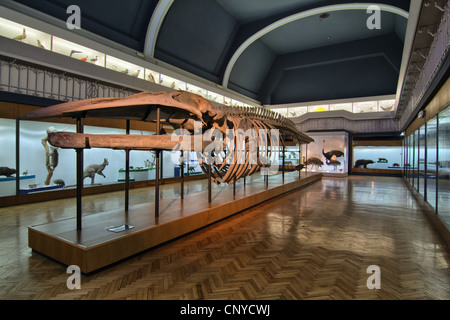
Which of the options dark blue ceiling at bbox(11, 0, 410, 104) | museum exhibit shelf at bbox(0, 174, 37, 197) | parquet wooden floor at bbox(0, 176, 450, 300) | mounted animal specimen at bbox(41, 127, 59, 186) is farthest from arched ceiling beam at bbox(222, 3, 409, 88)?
museum exhibit shelf at bbox(0, 174, 37, 197)

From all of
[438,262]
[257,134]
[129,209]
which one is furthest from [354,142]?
[129,209]

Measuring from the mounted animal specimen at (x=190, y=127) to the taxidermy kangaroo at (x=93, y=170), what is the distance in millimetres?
4260

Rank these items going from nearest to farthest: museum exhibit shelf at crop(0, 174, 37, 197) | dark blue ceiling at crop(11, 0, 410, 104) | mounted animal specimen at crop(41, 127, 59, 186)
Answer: museum exhibit shelf at crop(0, 174, 37, 197) < mounted animal specimen at crop(41, 127, 59, 186) < dark blue ceiling at crop(11, 0, 410, 104)

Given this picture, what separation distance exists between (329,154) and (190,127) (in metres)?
12.9

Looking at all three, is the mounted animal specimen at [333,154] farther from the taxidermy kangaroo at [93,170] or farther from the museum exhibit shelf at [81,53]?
the taxidermy kangaroo at [93,170]

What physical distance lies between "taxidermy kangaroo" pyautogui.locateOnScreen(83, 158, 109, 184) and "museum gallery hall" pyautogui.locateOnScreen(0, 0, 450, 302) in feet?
0.18

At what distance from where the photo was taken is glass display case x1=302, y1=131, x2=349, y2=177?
50.1 ft

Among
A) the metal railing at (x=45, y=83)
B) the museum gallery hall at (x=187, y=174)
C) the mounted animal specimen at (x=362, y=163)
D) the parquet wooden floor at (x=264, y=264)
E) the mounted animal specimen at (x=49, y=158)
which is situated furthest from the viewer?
the mounted animal specimen at (x=362, y=163)

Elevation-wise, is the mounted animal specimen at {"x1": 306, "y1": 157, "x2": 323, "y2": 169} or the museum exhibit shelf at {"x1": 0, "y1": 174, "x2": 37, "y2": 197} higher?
the mounted animal specimen at {"x1": 306, "y1": 157, "x2": 323, "y2": 169}

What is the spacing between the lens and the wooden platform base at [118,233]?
8.92 feet

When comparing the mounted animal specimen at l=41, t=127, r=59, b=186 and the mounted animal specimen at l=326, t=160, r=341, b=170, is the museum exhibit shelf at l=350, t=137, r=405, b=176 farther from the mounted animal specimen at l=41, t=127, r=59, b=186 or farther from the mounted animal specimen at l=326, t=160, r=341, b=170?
the mounted animal specimen at l=41, t=127, r=59, b=186

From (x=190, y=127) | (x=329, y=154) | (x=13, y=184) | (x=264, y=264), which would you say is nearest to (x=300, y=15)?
(x=329, y=154)

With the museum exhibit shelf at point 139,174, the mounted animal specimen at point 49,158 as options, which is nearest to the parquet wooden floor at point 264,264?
the mounted animal specimen at point 49,158

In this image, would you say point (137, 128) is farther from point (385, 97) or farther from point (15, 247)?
point (385, 97)
